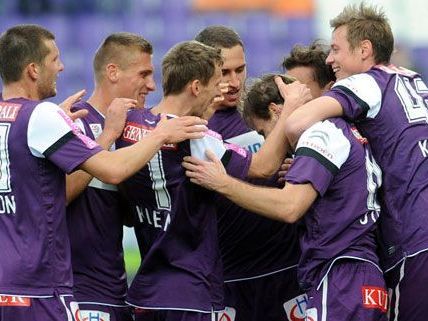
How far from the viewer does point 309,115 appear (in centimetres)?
712

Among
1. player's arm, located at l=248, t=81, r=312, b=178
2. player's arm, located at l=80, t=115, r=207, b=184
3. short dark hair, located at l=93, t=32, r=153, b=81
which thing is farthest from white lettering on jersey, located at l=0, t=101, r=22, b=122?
player's arm, located at l=248, t=81, r=312, b=178

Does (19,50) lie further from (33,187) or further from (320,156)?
(320,156)

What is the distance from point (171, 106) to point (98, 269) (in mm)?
1182

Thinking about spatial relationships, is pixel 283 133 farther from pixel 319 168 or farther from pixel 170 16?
pixel 170 16

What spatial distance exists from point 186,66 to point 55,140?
1.09m

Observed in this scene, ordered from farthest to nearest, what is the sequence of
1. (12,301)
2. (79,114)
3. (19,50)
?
(79,114) < (19,50) < (12,301)

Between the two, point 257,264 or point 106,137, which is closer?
point 106,137

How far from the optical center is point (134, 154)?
693cm

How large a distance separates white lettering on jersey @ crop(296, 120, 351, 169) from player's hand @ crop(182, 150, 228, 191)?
1.72 ft

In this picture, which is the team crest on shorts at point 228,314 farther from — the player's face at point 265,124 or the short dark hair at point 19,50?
the short dark hair at point 19,50

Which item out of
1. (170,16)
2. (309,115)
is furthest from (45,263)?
(170,16)

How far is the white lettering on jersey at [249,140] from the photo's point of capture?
28.3 ft

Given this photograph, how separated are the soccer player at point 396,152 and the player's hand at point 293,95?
0.40 metres

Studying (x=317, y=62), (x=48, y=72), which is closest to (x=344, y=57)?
(x=317, y=62)
